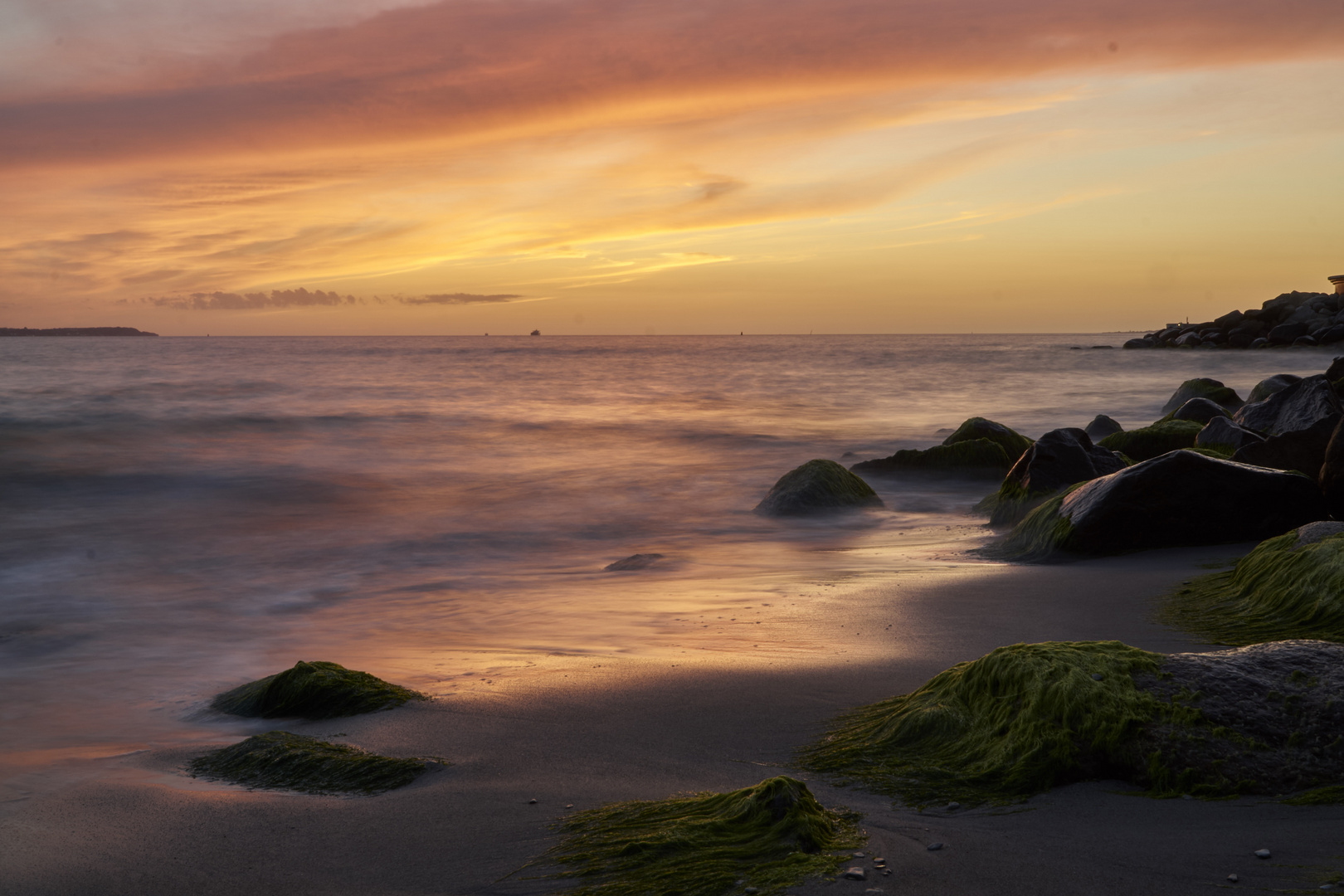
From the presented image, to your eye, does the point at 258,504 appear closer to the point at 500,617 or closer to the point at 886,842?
the point at 500,617

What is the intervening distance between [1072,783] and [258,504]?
1302 cm

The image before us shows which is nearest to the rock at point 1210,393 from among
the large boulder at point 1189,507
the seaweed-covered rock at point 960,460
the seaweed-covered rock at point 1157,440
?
the seaweed-covered rock at point 960,460

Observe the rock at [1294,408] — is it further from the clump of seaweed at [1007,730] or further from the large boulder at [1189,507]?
the clump of seaweed at [1007,730]

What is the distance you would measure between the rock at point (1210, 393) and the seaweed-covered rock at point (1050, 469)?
27.4 ft

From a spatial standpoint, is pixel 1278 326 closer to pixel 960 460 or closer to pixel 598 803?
pixel 960 460

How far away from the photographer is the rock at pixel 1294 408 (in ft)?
26.6

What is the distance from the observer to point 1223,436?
30.8 ft

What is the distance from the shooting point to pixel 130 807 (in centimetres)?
352

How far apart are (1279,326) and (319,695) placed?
5924cm

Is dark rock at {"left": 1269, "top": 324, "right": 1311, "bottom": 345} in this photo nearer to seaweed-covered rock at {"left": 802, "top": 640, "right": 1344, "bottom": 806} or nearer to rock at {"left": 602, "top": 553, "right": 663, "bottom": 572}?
rock at {"left": 602, "top": 553, "right": 663, "bottom": 572}

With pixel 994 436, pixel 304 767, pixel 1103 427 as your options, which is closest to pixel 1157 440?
pixel 994 436

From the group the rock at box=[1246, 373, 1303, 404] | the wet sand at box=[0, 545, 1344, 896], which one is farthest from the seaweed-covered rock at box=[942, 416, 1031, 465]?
the wet sand at box=[0, 545, 1344, 896]

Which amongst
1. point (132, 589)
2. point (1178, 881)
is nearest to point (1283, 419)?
point (1178, 881)

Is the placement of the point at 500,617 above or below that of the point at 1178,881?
below
